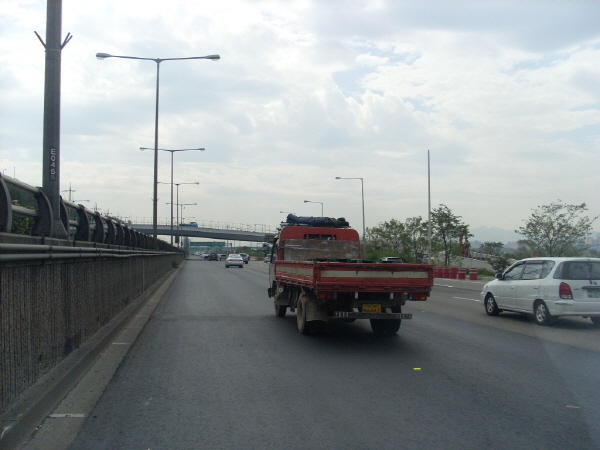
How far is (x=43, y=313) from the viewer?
7156mm

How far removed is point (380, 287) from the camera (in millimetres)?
10188

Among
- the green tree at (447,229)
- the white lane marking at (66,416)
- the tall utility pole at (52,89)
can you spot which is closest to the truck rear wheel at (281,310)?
the tall utility pole at (52,89)

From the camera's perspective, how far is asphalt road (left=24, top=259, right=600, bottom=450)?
5297mm

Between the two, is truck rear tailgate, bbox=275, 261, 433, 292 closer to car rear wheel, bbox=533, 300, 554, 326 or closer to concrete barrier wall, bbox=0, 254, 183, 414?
concrete barrier wall, bbox=0, 254, 183, 414

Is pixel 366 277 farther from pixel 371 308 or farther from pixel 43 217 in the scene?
pixel 43 217

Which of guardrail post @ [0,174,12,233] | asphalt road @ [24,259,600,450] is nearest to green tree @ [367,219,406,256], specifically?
asphalt road @ [24,259,600,450]

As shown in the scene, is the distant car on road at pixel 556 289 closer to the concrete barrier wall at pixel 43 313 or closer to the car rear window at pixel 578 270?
the car rear window at pixel 578 270

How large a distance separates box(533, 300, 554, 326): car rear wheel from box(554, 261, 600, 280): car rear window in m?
0.72

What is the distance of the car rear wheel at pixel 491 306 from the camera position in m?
15.2

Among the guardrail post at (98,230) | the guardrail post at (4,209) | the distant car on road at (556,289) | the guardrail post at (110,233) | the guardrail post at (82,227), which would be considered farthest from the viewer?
the guardrail post at (110,233)

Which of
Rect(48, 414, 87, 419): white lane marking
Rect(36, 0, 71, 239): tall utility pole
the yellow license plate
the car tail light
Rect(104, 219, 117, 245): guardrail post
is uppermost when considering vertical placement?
Rect(36, 0, 71, 239): tall utility pole

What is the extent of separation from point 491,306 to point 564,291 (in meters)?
2.78

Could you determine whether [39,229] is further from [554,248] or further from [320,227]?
[554,248]

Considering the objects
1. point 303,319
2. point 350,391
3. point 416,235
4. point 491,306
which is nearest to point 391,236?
point 416,235
